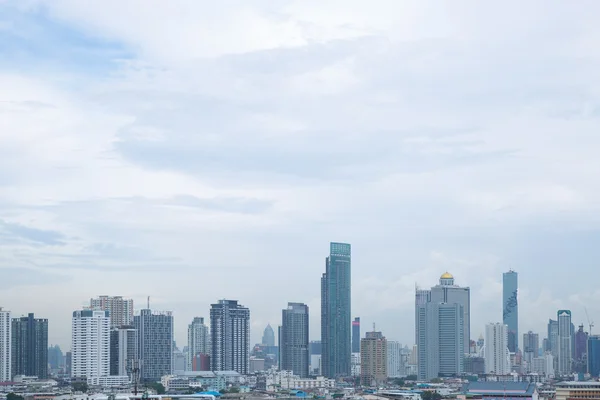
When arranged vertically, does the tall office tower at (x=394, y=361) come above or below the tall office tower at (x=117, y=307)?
below

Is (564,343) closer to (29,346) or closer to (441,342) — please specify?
(441,342)

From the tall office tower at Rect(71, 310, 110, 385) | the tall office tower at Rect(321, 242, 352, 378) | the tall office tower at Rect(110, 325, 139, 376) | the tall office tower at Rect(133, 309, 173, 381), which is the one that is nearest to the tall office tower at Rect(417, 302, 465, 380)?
the tall office tower at Rect(321, 242, 352, 378)

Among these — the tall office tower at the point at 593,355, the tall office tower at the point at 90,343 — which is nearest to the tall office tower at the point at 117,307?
the tall office tower at the point at 90,343

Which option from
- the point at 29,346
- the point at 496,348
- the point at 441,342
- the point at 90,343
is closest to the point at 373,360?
the point at 441,342

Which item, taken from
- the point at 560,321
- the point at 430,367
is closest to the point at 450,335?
the point at 430,367

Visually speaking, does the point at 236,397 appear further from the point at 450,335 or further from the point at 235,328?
the point at 450,335

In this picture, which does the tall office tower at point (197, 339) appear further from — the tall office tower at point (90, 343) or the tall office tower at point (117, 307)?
the tall office tower at point (90, 343)
